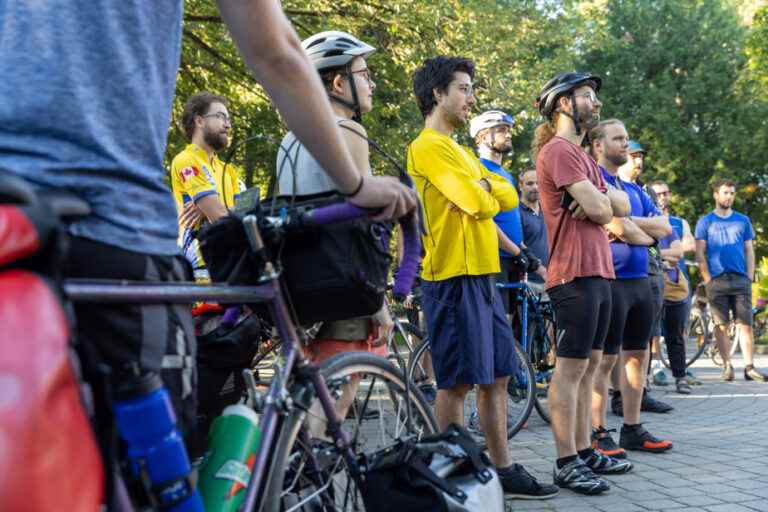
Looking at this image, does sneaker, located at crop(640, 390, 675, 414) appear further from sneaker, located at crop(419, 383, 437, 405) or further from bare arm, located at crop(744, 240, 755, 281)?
bare arm, located at crop(744, 240, 755, 281)

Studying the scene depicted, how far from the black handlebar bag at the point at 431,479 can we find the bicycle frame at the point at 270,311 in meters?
0.10

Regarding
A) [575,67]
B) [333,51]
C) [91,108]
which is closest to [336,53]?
[333,51]

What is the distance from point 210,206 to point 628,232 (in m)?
2.69

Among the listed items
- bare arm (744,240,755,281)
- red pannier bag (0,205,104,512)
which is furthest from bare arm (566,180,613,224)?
bare arm (744,240,755,281)

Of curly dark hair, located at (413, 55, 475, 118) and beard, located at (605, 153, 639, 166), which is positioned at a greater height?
curly dark hair, located at (413, 55, 475, 118)

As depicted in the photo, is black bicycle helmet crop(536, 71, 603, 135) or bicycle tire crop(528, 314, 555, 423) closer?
black bicycle helmet crop(536, 71, 603, 135)

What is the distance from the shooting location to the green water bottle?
1983 mm

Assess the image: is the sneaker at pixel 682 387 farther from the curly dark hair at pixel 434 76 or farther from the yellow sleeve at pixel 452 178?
the curly dark hair at pixel 434 76

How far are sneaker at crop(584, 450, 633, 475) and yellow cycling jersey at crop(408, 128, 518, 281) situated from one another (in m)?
1.38

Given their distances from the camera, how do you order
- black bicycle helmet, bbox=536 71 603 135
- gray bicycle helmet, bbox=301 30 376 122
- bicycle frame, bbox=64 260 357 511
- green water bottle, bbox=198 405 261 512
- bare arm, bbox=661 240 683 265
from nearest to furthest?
bicycle frame, bbox=64 260 357 511 → green water bottle, bbox=198 405 261 512 → gray bicycle helmet, bbox=301 30 376 122 → black bicycle helmet, bbox=536 71 603 135 → bare arm, bbox=661 240 683 265

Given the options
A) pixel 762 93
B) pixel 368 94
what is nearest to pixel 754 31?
pixel 762 93

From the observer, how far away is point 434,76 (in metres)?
Result: 4.93

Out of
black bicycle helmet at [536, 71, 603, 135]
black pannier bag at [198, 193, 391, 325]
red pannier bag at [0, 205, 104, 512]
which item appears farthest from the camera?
black bicycle helmet at [536, 71, 603, 135]

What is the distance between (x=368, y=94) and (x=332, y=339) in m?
1.10
